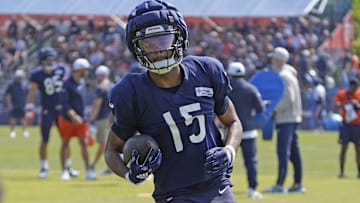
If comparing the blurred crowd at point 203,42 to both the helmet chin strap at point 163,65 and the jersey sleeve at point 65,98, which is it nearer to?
the jersey sleeve at point 65,98

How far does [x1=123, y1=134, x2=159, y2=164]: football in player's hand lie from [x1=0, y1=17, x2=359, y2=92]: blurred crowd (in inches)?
1222

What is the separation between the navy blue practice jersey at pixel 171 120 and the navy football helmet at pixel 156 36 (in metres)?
0.18

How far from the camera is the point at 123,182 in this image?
61.8ft

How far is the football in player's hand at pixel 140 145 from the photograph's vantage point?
6.05m

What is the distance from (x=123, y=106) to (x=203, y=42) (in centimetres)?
3326

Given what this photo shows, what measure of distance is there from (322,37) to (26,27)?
36.9 ft

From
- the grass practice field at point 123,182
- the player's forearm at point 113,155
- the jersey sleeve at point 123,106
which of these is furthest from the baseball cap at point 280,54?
the jersey sleeve at point 123,106

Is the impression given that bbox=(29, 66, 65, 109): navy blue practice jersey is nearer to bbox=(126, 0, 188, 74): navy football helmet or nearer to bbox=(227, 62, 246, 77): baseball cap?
bbox=(227, 62, 246, 77): baseball cap

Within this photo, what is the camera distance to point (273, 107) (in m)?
16.7

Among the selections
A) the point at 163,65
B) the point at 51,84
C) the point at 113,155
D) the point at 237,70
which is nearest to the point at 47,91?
the point at 51,84

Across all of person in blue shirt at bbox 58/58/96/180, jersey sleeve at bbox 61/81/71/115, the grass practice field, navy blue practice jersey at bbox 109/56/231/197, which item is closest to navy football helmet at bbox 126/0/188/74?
navy blue practice jersey at bbox 109/56/231/197

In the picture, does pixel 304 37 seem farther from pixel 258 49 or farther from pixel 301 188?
pixel 301 188

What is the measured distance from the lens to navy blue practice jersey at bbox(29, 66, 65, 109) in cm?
1969

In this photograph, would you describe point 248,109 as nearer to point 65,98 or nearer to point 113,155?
point 65,98
